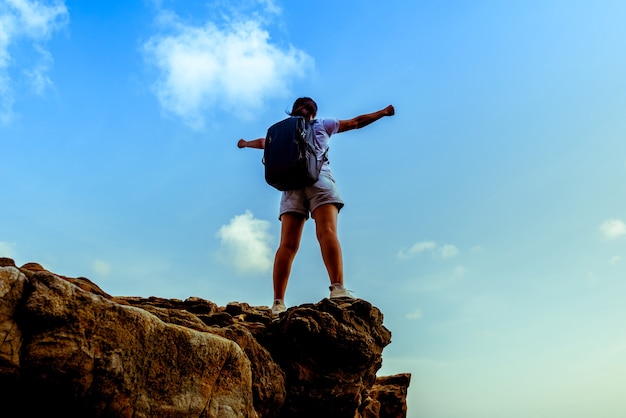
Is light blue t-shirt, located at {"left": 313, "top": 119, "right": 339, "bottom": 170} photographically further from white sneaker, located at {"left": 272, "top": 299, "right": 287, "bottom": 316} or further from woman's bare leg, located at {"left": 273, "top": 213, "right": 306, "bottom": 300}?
white sneaker, located at {"left": 272, "top": 299, "right": 287, "bottom": 316}

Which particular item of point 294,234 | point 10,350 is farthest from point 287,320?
point 10,350

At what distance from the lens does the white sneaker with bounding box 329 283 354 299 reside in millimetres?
6922

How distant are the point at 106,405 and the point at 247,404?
1344 millimetres

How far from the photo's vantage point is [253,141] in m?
8.70

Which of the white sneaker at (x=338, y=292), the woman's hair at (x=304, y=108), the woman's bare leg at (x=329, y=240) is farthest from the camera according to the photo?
the woman's hair at (x=304, y=108)

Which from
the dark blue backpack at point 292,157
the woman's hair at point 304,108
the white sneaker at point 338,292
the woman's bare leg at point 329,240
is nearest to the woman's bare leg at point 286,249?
the woman's bare leg at point 329,240

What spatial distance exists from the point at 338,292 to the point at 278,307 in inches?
32.9

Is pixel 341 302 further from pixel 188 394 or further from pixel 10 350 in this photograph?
pixel 10 350

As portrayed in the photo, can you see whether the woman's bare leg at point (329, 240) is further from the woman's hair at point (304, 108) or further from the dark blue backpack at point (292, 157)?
the woman's hair at point (304, 108)

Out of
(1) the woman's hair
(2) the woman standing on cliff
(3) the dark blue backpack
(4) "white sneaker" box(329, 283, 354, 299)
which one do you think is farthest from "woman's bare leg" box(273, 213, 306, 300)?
(1) the woman's hair

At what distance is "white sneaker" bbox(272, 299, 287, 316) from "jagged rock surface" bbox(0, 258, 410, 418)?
57cm

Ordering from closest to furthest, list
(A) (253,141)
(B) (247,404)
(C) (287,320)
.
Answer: (B) (247,404) → (C) (287,320) → (A) (253,141)

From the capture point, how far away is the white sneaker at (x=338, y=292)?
692 cm

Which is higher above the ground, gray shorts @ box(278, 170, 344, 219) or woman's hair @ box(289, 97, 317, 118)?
woman's hair @ box(289, 97, 317, 118)
